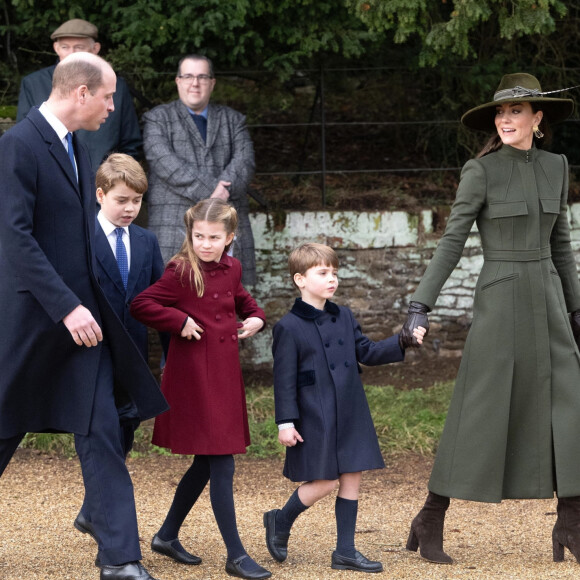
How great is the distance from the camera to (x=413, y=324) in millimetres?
4461

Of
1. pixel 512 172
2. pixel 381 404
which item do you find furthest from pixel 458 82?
pixel 512 172

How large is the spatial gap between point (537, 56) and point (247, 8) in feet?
8.84

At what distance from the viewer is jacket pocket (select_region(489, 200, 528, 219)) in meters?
4.59

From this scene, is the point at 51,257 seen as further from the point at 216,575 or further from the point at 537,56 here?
the point at 537,56

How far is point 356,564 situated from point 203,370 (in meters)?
1.02

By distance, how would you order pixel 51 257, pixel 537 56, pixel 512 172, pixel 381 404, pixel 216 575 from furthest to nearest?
pixel 537 56
pixel 381 404
pixel 512 172
pixel 216 575
pixel 51 257

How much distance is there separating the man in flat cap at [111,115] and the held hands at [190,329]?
2.83m

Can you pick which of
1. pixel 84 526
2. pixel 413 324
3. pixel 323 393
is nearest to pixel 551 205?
pixel 413 324

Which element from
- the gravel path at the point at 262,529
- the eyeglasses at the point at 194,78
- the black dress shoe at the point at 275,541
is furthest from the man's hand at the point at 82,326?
the eyeglasses at the point at 194,78

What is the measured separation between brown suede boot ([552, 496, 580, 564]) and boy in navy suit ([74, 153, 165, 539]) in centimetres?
186

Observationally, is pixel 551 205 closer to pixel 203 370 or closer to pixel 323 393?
pixel 323 393

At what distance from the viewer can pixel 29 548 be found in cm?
476

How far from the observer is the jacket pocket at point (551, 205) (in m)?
4.63

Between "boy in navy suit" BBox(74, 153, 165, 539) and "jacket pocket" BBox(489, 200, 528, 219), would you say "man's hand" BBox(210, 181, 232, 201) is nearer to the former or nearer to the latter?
"boy in navy suit" BBox(74, 153, 165, 539)
